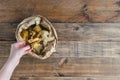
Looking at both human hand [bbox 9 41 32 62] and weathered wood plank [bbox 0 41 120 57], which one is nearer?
human hand [bbox 9 41 32 62]

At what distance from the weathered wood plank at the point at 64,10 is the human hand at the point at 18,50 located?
19cm

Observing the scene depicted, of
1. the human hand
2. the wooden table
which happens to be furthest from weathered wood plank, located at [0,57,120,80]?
the human hand

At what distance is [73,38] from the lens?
125cm

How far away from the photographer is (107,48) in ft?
4.09

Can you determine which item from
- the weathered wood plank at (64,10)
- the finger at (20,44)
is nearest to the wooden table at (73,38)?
the weathered wood plank at (64,10)

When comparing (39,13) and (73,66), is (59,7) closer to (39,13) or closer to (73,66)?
(39,13)

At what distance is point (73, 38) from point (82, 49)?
0.06m

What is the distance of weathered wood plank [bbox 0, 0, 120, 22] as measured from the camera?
1252 mm

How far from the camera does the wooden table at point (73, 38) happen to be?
4.06 feet

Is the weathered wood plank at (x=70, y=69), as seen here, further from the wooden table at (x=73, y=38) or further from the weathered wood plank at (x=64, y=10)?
the weathered wood plank at (x=64, y=10)

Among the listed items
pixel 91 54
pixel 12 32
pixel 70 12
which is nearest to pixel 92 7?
pixel 70 12

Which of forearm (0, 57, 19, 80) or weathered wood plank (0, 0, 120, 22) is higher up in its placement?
weathered wood plank (0, 0, 120, 22)

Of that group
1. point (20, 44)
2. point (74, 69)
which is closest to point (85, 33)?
point (74, 69)

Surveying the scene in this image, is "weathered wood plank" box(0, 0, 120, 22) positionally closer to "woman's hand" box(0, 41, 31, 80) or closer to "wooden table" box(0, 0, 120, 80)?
"wooden table" box(0, 0, 120, 80)
